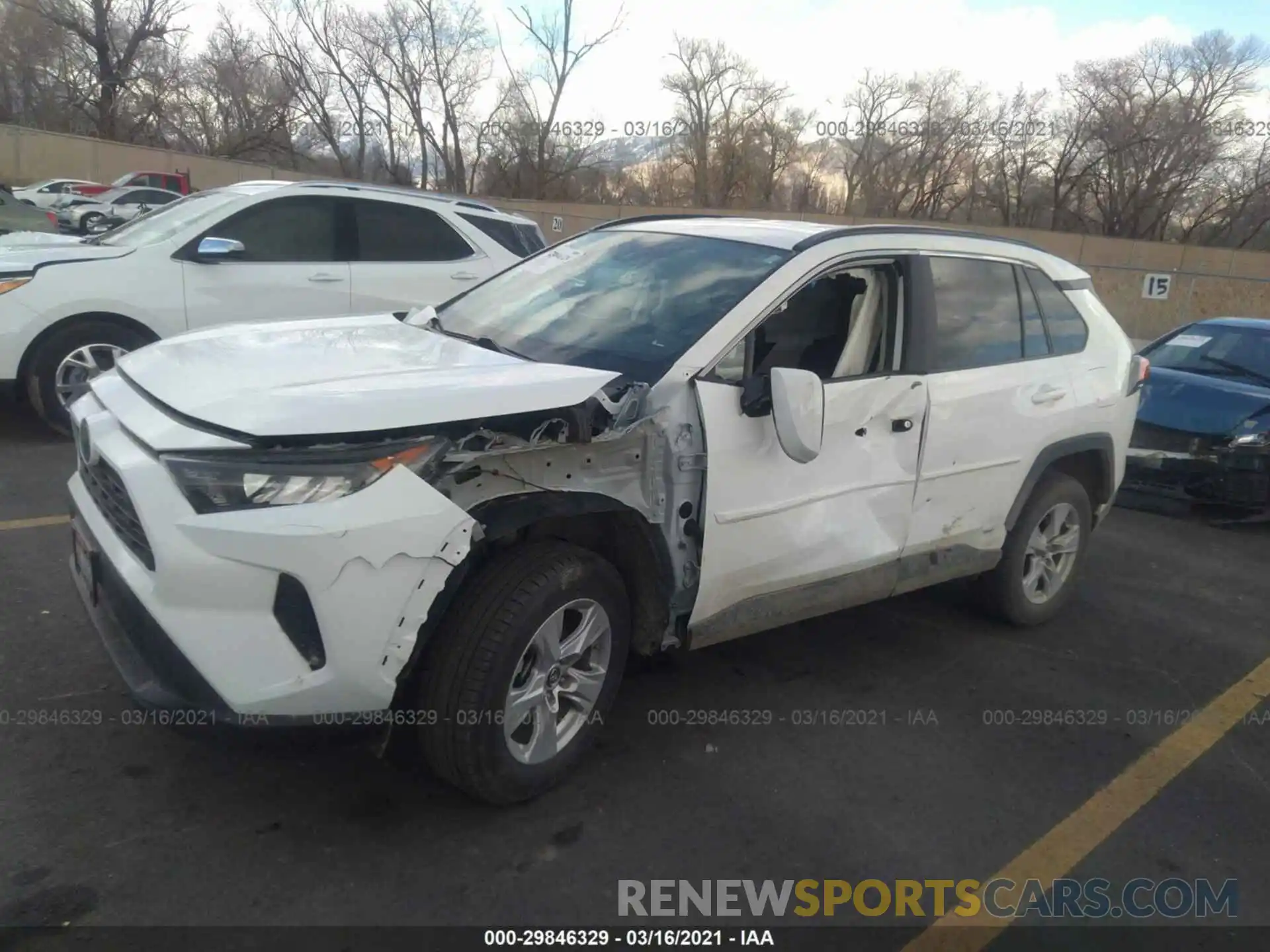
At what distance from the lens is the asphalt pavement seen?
8.66 ft

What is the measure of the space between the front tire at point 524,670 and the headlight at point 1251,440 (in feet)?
18.2

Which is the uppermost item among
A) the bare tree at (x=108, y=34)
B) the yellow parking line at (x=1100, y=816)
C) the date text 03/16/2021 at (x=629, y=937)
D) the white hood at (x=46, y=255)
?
the bare tree at (x=108, y=34)

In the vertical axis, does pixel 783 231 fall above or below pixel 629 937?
above

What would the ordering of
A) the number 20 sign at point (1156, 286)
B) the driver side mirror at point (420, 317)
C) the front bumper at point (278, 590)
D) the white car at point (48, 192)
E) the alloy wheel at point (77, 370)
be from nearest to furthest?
the front bumper at point (278, 590), the driver side mirror at point (420, 317), the alloy wheel at point (77, 370), the number 20 sign at point (1156, 286), the white car at point (48, 192)

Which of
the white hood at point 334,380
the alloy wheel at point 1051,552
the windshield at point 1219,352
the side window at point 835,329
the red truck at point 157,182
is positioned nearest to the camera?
the white hood at point 334,380

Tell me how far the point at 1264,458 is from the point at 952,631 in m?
3.49

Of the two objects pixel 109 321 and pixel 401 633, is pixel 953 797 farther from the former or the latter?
pixel 109 321

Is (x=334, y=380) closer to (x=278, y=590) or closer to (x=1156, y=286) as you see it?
(x=278, y=590)

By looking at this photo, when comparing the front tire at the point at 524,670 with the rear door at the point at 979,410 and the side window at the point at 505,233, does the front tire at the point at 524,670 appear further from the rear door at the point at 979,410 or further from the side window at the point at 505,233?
the side window at the point at 505,233

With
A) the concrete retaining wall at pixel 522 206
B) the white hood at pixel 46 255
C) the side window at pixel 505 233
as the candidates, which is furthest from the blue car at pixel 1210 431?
the concrete retaining wall at pixel 522 206

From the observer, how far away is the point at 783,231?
3.98m

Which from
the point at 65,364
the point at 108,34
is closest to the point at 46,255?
the point at 65,364

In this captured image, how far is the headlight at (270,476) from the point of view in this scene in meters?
2.47

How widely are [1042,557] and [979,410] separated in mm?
1097
